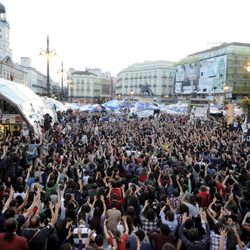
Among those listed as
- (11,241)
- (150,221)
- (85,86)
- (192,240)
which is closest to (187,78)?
(85,86)

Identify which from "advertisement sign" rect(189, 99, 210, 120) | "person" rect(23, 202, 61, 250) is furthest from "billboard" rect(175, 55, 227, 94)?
"person" rect(23, 202, 61, 250)

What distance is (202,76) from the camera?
88062 millimetres

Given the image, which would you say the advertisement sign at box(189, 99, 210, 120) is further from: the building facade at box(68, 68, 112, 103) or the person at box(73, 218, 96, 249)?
the building facade at box(68, 68, 112, 103)

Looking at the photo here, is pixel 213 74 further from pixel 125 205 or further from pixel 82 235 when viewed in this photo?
pixel 82 235

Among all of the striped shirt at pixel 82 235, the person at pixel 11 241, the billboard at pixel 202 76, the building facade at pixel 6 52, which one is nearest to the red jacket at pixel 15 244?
the person at pixel 11 241

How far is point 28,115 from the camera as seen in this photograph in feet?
64.0

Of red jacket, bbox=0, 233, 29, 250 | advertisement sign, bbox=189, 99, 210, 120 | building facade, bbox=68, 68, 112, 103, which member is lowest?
red jacket, bbox=0, 233, 29, 250

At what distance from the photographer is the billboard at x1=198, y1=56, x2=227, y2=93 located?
79.8 meters

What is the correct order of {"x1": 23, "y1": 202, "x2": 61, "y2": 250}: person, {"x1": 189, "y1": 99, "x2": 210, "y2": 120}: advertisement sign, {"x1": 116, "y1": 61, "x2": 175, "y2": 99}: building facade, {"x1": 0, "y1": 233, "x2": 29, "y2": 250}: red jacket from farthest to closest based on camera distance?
1. {"x1": 116, "y1": 61, "x2": 175, "y2": 99}: building facade
2. {"x1": 189, "y1": 99, "x2": 210, "y2": 120}: advertisement sign
3. {"x1": 23, "y1": 202, "x2": 61, "y2": 250}: person
4. {"x1": 0, "y1": 233, "x2": 29, "y2": 250}: red jacket

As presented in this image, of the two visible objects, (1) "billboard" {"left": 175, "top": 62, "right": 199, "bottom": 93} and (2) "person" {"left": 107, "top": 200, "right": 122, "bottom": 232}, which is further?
(1) "billboard" {"left": 175, "top": 62, "right": 199, "bottom": 93}

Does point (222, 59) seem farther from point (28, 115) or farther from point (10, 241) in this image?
point (10, 241)

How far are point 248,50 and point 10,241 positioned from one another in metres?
82.5

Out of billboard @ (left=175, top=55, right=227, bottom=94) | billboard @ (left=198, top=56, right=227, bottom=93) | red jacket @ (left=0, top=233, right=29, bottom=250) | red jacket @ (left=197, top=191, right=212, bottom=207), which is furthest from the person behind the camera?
billboard @ (left=175, top=55, right=227, bottom=94)

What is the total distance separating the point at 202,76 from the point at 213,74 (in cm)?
502
